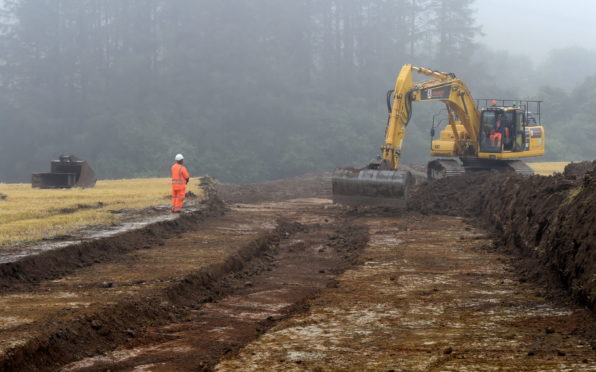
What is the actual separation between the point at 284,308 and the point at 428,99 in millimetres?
14100

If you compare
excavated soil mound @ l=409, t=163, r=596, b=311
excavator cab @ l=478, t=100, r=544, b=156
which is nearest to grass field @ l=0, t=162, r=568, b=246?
excavated soil mound @ l=409, t=163, r=596, b=311


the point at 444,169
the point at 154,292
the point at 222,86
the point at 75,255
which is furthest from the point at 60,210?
the point at 222,86

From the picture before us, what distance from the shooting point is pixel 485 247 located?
13797 mm

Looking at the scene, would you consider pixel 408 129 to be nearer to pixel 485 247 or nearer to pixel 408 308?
pixel 485 247

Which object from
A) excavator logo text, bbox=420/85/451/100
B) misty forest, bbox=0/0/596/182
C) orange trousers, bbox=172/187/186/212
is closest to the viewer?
orange trousers, bbox=172/187/186/212

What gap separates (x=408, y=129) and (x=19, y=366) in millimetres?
55766

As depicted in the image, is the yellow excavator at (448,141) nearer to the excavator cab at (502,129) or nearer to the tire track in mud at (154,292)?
the excavator cab at (502,129)

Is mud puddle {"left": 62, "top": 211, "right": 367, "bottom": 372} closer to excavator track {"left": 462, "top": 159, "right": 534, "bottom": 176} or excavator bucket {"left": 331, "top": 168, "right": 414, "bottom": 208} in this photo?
excavator bucket {"left": 331, "top": 168, "right": 414, "bottom": 208}

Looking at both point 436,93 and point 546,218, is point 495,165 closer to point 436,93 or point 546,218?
point 436,93

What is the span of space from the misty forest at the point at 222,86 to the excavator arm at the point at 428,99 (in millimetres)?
30275

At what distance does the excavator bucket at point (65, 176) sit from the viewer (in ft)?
94.1

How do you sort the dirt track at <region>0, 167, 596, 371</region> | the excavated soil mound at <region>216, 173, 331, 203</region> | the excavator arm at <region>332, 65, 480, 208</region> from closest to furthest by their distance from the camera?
the dirt track at <region>0, 167, 596, 371</region>, the excavator arm at <region>332, 65, 480, 208</region>, the excavated soil mound at <region>216, 173, 331, 203</region>

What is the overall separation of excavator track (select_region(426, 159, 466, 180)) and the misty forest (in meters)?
28.4

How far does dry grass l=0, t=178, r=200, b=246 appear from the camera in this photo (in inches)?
543
